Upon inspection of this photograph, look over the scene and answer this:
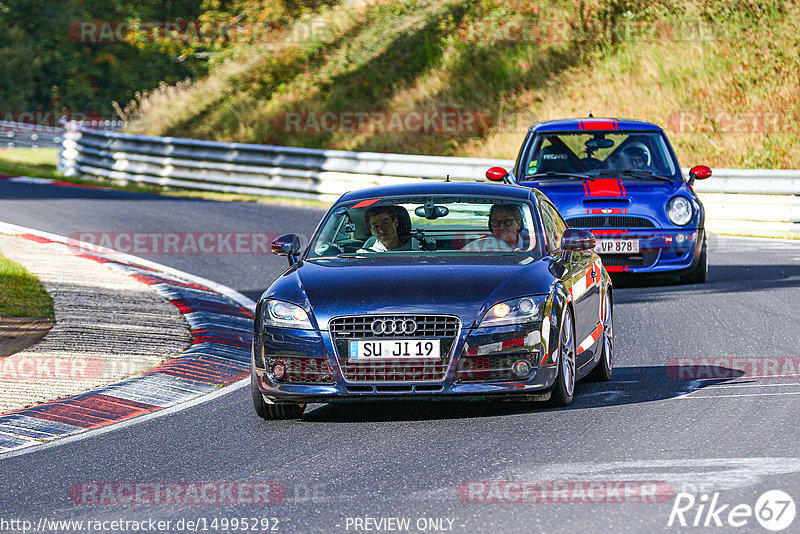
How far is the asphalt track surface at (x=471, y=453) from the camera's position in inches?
232

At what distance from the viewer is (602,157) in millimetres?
15117

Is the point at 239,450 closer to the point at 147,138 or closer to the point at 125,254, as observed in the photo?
the point at 125,254

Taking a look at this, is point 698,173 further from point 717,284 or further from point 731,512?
point 731,512

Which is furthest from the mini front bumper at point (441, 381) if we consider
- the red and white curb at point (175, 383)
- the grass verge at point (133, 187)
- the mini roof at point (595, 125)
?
the grass verge at point (133, 187)

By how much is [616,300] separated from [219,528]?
331 inches

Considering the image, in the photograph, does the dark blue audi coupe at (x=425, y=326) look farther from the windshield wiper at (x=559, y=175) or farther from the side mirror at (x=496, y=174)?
the side mirror at (x=496, y=174)

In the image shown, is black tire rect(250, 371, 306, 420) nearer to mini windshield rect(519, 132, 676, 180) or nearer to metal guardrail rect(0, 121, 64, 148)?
mini windshield rect(519, 132, 676, 180)

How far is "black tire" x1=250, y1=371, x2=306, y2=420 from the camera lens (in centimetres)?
819

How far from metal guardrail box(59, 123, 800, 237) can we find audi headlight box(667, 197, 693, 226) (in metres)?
5.87

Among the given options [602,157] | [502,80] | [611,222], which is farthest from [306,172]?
[611,222]

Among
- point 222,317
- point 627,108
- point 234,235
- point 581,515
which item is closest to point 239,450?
point 581,515

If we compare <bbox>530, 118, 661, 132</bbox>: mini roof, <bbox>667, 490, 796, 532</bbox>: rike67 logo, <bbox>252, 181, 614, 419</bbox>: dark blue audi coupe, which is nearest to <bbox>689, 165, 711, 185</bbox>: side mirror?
<bbox>530, 118, 661, 132</bbox>: mini roof

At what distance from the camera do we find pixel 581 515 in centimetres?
572

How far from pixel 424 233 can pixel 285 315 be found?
167 cm
